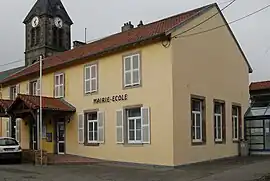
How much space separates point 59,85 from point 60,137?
3344 millimetres

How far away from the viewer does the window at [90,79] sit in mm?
24773

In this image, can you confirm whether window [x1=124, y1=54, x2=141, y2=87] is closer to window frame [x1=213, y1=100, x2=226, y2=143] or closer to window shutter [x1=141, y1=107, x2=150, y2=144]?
window shutter [x1=141, y1=107, x2=150, y2=144]

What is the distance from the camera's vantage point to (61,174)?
18250 mm

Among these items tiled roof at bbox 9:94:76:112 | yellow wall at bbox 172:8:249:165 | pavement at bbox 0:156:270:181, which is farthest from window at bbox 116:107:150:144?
tiled roof at bbox 9:94:76:112

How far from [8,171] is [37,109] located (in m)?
5.13

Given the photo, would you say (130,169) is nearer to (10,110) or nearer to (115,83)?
(115,83)

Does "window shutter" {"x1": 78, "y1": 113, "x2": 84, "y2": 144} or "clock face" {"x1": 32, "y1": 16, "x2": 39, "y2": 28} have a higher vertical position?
"clock face" {"x1": 32, "y1": 16, "x2": 39, "y2": 28}

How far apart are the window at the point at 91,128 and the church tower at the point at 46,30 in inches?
1046

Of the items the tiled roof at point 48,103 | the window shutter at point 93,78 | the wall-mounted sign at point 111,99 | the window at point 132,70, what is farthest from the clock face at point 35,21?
the window at point 132,70

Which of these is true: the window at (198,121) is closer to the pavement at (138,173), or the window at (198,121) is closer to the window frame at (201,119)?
the window frame at (201,119)

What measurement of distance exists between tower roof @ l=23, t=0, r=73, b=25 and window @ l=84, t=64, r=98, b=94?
96.4 ft

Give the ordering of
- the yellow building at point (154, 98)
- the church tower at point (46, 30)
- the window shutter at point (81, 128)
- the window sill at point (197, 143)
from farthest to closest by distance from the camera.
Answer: the church tower at point (46, 30) < the window shutter at point (81, 128) < the window sill at point (197, 143) < the yellow building at point (154, 98)

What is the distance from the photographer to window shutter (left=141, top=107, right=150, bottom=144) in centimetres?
2112

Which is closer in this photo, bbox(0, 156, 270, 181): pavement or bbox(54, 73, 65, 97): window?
bbox(0, 156, 270, 181): pavement
